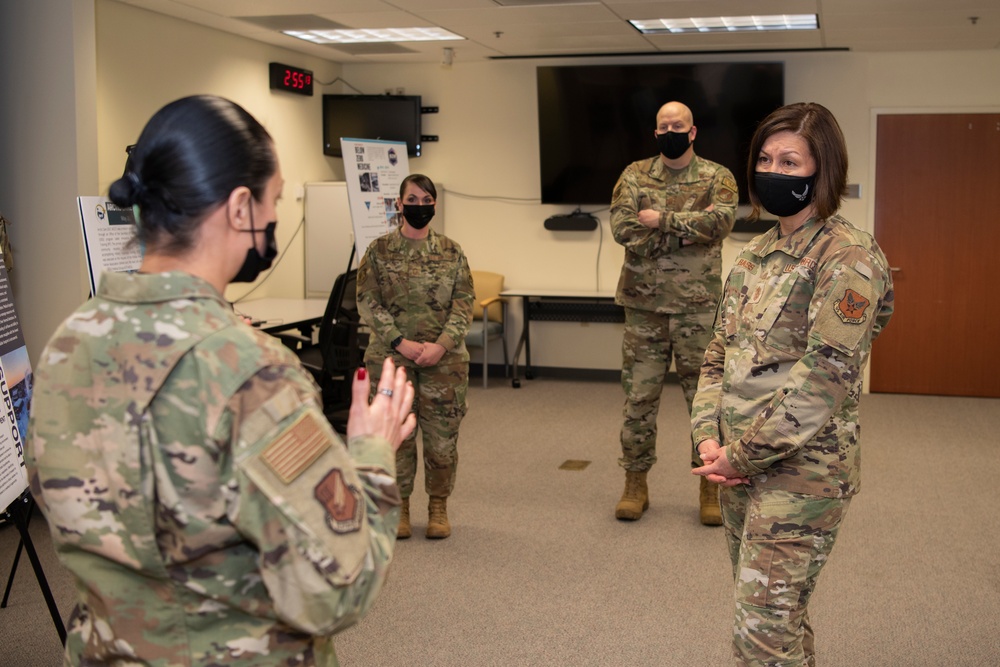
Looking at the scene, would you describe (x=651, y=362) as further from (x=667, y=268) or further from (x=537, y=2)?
(x=537, y=2)

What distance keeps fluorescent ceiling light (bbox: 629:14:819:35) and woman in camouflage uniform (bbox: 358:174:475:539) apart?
2.77 metres

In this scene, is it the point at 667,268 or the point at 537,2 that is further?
the point at 537,2

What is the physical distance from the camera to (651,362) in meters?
4.33

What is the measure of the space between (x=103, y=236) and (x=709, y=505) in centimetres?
273

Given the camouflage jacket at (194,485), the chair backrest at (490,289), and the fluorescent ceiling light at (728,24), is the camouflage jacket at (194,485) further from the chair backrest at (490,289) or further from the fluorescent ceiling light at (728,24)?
the chair backrest at (490,289)

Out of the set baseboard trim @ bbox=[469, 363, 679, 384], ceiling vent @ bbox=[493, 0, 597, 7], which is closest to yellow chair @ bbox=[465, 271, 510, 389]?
baseboard trim @ bbox=[469, 363, 679, 384]

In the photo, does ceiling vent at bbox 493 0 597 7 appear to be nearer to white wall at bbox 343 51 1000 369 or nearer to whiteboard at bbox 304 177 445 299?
white wall at bbox 343 51 1000 369

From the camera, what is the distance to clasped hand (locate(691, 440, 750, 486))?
2104 mm

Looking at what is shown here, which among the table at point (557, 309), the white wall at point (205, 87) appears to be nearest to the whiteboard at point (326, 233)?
the white wall at point (205, 87)

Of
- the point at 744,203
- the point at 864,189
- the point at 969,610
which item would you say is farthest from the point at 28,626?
the point at 864,189

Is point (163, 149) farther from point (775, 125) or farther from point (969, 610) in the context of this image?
point (969, 610)

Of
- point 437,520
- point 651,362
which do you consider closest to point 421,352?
point 437,520

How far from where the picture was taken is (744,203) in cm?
737

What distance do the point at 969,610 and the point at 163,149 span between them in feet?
10.7
